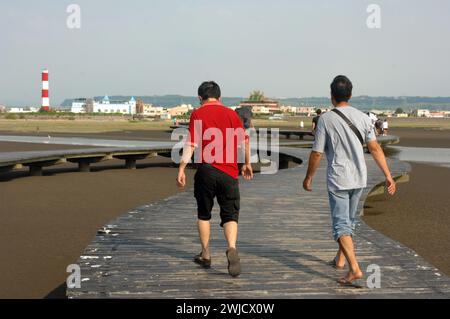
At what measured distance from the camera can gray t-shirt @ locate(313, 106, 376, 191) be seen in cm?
410

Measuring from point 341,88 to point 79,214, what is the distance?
6791 millimetres

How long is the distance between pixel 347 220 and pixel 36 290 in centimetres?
342

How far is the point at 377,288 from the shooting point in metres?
3.98

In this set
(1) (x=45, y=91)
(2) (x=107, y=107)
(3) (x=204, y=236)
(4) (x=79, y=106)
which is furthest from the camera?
(4) (x=79, y=106)

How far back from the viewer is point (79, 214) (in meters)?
9.65

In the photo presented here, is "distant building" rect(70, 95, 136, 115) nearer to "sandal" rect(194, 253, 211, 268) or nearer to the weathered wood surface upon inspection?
the weathered wood surface

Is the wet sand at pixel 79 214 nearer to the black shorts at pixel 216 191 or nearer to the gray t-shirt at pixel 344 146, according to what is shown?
the black shorts at pixel 216 191

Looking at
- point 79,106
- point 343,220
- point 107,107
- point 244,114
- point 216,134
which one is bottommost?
point 343,220

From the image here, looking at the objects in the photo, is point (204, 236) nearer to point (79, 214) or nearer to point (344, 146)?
point (344, 146)

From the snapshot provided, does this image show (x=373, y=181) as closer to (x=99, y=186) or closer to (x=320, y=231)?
(x=320, y=231)

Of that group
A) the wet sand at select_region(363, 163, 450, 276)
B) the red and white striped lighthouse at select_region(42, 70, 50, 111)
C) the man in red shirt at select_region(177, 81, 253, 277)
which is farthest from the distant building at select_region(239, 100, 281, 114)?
the man in red shirt at select_region(177, 81, 253, 277)

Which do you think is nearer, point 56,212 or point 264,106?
point 56,212

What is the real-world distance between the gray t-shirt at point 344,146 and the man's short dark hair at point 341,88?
0.34ft

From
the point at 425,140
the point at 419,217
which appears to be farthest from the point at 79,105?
the point at 419,217
